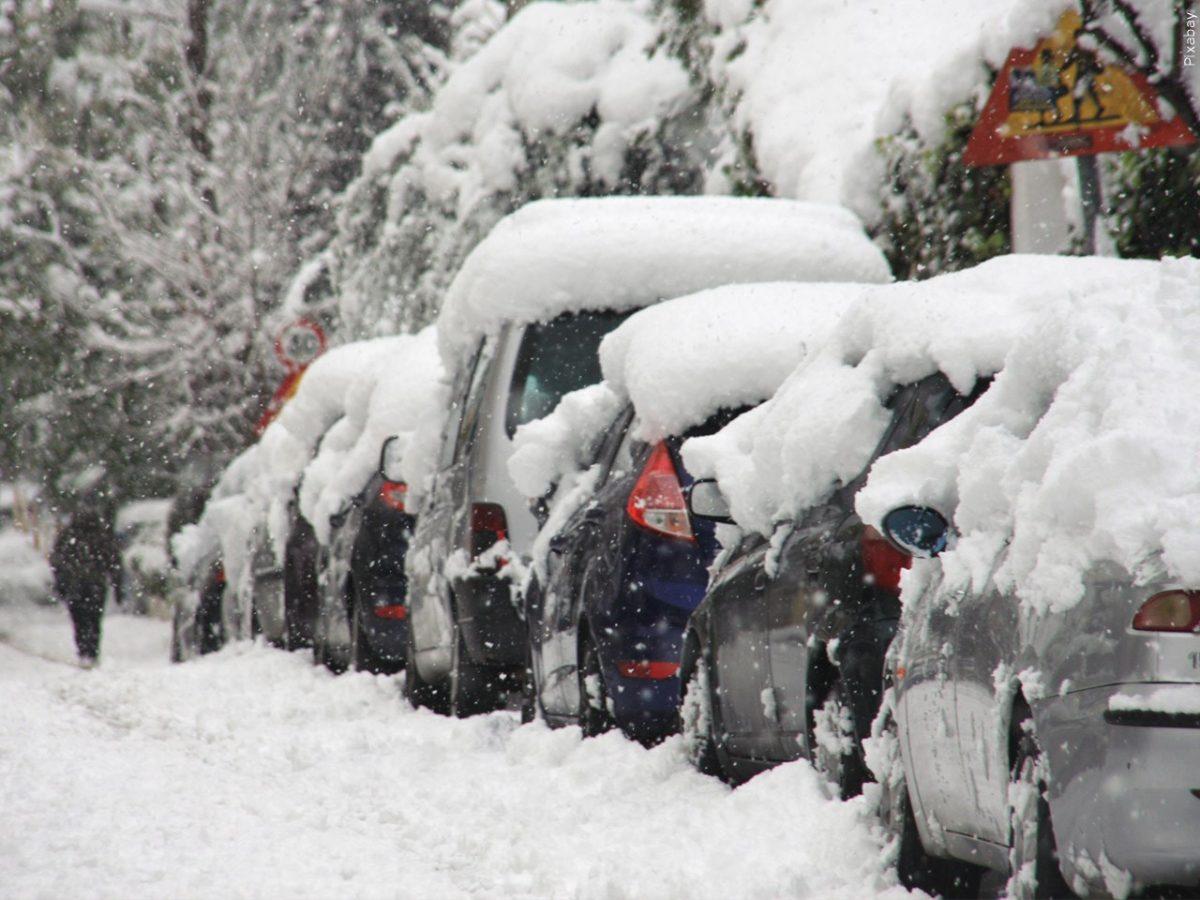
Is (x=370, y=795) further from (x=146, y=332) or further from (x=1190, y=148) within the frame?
(x=146, y=332)

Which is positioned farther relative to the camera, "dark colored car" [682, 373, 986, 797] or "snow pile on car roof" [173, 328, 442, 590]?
"snow pile on car roof" [173, 328, 442, 590]

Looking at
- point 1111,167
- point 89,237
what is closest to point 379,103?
point 89,237

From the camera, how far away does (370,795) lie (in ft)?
26.5

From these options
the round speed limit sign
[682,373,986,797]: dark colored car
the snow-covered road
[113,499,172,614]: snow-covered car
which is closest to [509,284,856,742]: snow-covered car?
the snow-covered road

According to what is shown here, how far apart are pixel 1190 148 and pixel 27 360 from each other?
2674cm

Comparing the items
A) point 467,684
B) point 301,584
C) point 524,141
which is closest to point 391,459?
point 467,684

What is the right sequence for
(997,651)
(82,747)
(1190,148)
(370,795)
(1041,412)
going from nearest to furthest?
(997,651) → (1041,412) → (370,795) → (82,747) → (1190,148)

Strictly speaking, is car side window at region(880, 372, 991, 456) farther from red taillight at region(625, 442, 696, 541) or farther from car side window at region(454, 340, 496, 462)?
car side window at region(454, 340, 496, 462)

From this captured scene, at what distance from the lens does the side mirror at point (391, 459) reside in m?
12.2

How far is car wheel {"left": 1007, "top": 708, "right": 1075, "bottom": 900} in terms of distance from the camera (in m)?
4.40

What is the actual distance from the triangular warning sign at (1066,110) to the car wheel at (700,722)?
2.55 meters

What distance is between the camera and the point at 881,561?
5898mm

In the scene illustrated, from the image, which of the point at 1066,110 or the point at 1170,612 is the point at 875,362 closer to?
the point at 1170,612

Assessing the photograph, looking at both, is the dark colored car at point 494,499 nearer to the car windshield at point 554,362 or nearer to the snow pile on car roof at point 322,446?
the car windshield at point 554,362
